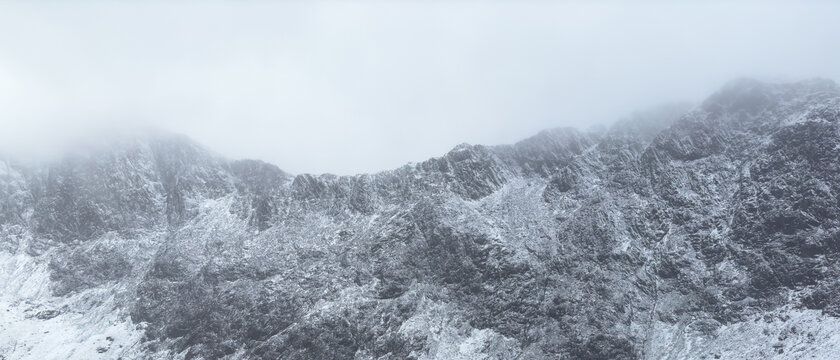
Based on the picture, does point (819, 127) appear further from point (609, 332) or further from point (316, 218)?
point (316, 218)

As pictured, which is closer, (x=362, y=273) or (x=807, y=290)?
(x=807, y=290)

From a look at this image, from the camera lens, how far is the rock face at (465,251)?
103 meters

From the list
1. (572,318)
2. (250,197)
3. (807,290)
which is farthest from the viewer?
(250,197)

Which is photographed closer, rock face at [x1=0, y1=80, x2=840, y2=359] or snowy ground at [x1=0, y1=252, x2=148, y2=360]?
rock face at [x1=0, y1=80, x2=840, y2=359]

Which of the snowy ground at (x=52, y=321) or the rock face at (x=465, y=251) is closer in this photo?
the rock face at (x=465, y=251)

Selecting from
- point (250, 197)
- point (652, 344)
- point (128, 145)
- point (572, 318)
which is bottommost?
→ point (652, 344)

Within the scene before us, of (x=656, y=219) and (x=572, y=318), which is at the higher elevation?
(x=656, y=219)

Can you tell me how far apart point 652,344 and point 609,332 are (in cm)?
758

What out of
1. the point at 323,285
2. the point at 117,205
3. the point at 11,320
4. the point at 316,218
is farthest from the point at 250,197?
the point at 11,320

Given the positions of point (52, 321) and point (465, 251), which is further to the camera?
point (465, 251)

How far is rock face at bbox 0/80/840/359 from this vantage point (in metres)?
103

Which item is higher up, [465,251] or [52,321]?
[52,321]

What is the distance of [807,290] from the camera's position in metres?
96.9

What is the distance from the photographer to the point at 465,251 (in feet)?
399
